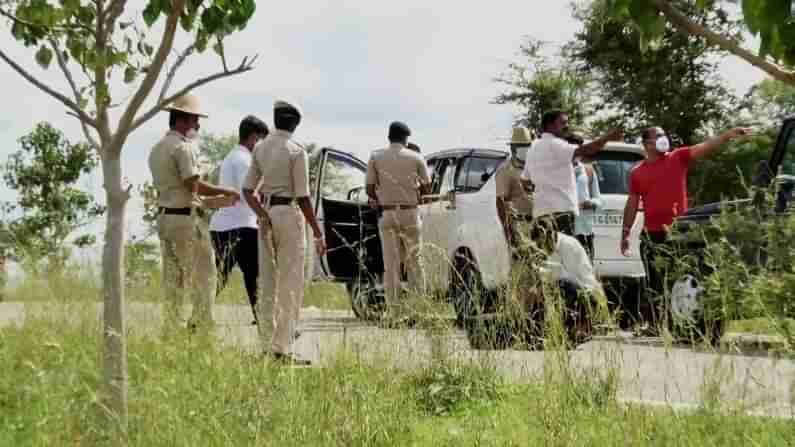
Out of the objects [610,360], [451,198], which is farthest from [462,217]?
[610,360]

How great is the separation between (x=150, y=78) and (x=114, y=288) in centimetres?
85

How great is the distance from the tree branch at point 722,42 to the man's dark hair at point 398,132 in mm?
8462

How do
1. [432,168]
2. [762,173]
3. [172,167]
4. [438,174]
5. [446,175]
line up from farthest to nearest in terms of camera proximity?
[432,168]
[438,174]
[446,175]
[762,173]
[172,167]

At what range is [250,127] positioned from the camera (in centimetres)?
949

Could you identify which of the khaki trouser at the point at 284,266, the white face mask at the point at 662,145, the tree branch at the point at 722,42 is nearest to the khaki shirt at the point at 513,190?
the white face mask at the point at 662,145

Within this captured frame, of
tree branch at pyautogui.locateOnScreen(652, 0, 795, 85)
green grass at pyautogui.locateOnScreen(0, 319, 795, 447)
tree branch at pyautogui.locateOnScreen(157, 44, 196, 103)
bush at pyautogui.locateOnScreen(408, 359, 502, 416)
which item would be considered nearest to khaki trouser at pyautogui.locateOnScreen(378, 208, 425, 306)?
bush at pyautogui.locateOnScreen(408, 359, 502, 416)

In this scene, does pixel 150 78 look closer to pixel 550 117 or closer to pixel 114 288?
pixel 114 288

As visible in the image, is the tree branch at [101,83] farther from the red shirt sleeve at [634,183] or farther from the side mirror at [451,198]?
the side mirror at [451,198]

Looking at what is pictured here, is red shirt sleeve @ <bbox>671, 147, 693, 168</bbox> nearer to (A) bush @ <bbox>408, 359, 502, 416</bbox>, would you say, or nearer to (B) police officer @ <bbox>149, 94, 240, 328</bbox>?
(B) police officer @ <bbox>149, 94, 240, 328</bbox>

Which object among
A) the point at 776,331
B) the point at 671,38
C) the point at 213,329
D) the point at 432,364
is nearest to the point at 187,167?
the point at 213,329

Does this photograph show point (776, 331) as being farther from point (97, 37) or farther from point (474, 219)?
point (474, 219)

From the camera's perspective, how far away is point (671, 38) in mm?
36281

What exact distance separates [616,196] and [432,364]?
5.24m

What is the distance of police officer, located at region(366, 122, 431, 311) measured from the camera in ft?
33.7
